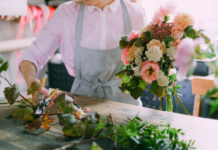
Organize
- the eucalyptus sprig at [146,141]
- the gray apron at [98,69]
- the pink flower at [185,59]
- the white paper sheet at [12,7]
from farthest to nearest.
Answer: the gray apron at [98,69]
the white paper sheet at [12,7]
the eucalyptus sprig at [146,141]
the pink flower at [185,59]

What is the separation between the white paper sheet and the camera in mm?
1205

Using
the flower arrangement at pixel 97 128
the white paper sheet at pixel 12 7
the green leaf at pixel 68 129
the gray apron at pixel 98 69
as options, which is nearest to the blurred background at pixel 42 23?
the white paper sheet at pixel 12 7

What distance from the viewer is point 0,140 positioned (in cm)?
72

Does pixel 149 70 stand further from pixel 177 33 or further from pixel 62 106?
pixel 62 106

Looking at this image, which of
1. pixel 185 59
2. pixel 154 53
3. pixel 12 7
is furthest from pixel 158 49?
pixel 12 7

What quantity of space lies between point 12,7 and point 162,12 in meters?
0.90

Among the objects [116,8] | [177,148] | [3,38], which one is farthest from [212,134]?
[3,38]

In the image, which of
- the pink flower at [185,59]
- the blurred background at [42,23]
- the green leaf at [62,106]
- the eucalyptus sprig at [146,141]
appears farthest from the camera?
the blurred background at [42,23]

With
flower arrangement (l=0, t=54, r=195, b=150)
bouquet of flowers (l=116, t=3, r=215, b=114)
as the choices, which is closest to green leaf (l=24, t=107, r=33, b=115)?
flower arrangement (l=0, t=54, r=195, b=150)

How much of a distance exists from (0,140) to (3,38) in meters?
1.88

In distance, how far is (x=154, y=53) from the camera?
79cm

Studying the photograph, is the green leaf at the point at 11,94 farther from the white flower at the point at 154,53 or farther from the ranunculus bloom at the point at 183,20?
the ranunculus bloom at the point at 183,20

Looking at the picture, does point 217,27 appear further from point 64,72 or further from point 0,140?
point 64,72

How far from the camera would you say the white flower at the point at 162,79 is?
818 millimetres
